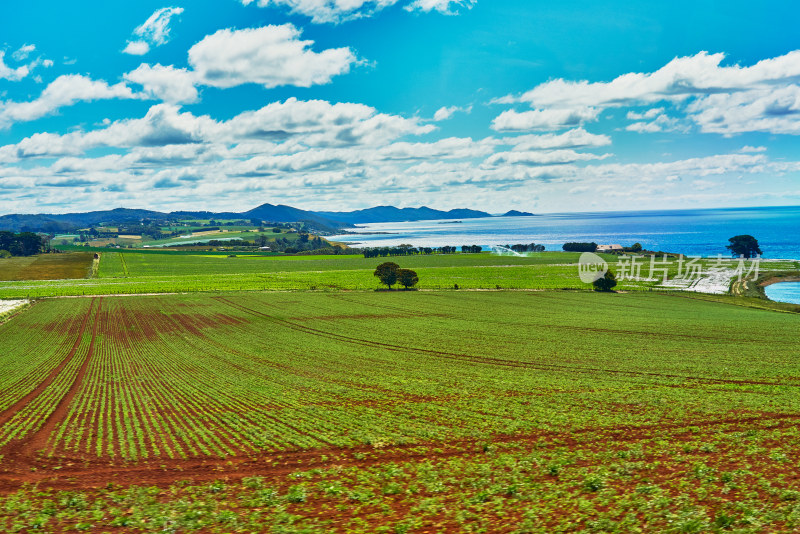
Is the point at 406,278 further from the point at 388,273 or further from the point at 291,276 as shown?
the point at 291,276

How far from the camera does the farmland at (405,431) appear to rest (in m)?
16.5

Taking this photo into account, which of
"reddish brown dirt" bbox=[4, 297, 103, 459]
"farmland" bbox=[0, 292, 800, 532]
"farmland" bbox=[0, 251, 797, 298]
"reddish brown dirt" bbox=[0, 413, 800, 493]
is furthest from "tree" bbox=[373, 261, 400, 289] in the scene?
"reddish brown dirt" bbox=[0, 413, 800, 493]

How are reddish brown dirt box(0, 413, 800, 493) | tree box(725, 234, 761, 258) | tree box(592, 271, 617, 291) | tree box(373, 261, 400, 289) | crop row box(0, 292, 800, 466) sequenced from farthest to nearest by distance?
tree box(725, 234, 761, 258), tree box(373, 261, 400, 289), tree box(592, 271, 617, 291), crop row box(0, 292, 800, 466), reddish brown dirt box(0, 413, 800, 493)

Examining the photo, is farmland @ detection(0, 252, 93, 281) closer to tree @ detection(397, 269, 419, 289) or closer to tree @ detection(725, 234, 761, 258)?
tree @ detection(397, 269, 419, 289)

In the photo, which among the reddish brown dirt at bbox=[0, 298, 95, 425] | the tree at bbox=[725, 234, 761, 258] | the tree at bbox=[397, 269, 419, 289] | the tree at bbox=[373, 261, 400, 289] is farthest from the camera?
the tree at bbox=[725, 234, 761, 258]

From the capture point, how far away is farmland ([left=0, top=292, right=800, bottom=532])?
16516mm

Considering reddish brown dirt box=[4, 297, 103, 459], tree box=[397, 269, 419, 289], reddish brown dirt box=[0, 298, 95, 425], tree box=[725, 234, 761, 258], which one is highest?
tree box=[725, 234, 761, 258]

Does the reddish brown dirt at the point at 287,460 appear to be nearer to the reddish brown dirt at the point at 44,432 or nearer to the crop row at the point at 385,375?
the crop row at the point at 385,375

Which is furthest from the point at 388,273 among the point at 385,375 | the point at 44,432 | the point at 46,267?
the point at 46,267

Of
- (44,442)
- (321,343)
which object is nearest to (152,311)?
(321,343)

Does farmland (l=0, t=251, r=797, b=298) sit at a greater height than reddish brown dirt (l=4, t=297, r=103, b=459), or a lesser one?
greater

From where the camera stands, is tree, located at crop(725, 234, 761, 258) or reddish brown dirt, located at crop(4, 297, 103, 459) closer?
reddish brown dirt, located at crop(4, 297, 103, 459)

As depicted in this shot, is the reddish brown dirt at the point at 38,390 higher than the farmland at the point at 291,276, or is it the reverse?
the farmland at the point at 291,276

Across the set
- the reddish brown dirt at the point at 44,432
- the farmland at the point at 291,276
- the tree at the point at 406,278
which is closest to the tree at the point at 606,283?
the farmland at the point at 291,276
